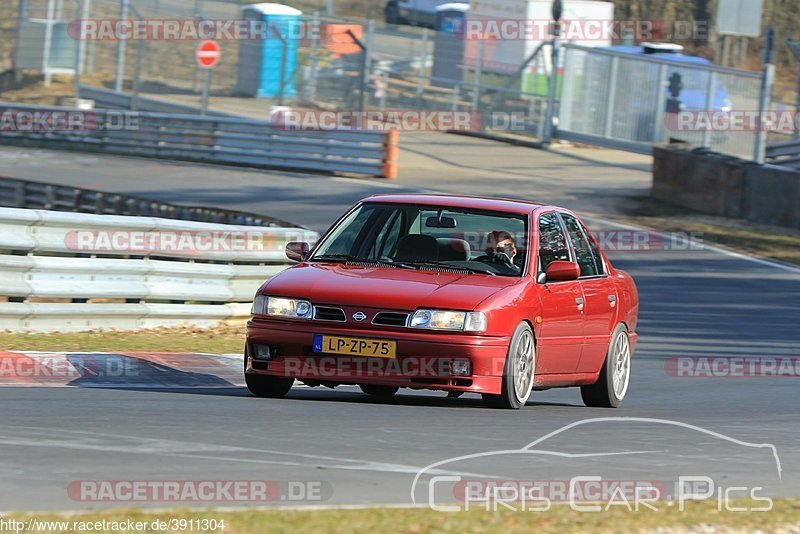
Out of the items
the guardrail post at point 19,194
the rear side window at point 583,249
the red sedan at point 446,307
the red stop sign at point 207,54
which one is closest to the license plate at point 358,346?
the red sedan at point 446,307

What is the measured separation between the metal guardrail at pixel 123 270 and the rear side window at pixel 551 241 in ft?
14.2

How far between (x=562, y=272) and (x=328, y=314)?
1.63m

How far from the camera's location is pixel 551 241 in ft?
32.0

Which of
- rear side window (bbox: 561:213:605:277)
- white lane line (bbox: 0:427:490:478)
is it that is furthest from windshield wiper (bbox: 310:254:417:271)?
white lane line (bbox: 0:427:490:478)

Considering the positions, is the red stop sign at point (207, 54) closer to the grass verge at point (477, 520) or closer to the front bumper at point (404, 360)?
the front bumper at point (404, 360)

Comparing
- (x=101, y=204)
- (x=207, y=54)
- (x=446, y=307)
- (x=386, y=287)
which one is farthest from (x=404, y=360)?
(x=207, y=54)

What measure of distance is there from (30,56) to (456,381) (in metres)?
34.5

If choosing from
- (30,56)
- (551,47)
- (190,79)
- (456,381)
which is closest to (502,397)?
(456,381)

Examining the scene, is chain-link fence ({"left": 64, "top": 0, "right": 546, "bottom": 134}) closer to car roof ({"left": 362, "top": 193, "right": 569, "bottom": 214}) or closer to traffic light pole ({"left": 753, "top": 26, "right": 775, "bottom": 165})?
traffic light pole ({"left": 753, "top": 26, "right": 775, "bottom": 165})

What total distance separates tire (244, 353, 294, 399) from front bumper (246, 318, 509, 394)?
0.39 metres

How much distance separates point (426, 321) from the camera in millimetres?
8414

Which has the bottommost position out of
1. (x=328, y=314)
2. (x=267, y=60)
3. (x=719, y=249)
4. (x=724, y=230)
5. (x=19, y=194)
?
(x=19, y=194)

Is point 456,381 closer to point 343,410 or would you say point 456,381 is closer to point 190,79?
point 343,410

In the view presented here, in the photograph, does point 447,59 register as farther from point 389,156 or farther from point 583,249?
point 583,249
